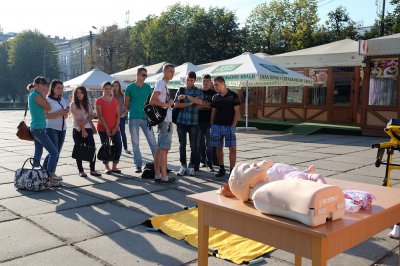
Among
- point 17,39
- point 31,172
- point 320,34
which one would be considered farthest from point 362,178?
point 17,39

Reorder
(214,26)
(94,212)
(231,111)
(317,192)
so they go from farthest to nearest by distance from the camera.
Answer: (214,26)
(231,111)
(94,212)
(317,192)

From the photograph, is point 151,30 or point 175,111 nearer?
point 175,111

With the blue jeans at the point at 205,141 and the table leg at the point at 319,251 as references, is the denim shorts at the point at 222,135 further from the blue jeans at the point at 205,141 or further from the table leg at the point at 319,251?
the table leg at the point at 319,251

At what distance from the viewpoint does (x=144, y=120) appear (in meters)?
7.38

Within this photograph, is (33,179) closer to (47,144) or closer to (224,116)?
(47,144)

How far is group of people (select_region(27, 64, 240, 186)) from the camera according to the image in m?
6.13

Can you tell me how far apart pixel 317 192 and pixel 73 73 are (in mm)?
85260

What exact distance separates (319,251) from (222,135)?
4.99 m

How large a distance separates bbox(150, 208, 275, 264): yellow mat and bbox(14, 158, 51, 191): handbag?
7.38 ft

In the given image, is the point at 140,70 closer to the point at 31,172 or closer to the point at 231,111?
the point at 231,111

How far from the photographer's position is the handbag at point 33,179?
5.85 m

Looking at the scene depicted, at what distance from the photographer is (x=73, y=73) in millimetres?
82125

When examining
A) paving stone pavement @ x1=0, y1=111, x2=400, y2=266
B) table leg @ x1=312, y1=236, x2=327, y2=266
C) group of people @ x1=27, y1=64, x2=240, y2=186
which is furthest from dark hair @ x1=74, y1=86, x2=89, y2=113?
table leg @ x1=312, y1=236, x2=327, y2=266

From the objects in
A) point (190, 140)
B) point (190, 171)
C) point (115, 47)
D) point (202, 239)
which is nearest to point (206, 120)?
point (190, 140)
